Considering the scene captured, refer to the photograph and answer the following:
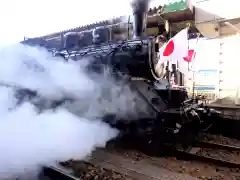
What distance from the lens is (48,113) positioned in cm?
533

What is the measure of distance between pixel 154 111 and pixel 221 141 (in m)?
2.29

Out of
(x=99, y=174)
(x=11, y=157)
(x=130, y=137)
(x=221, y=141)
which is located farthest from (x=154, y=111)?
(x=11, y=157)

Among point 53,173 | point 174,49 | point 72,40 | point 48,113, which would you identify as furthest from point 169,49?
point 53,173

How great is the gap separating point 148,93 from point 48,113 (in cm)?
229

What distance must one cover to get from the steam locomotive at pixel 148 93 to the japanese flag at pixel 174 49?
0.35 meters

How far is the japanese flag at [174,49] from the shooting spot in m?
6.07

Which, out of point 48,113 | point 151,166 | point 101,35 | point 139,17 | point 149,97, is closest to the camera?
point 151,166

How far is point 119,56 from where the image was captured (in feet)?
18.4

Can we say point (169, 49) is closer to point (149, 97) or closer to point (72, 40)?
point (149, 97)

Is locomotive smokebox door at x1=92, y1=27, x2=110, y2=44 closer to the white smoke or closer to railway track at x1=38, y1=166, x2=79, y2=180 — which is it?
the white smoke

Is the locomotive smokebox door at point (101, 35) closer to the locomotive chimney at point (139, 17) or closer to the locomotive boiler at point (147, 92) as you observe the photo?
the locomotive boiler at point (147, 92)

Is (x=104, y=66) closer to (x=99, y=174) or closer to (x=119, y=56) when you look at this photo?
(x=119, y=56)

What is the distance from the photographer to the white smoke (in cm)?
439

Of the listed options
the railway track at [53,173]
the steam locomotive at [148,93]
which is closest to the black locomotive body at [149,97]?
the steam locomotive at [148,93]
